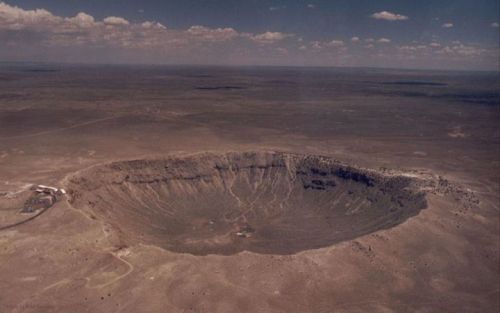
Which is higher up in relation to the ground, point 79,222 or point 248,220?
point 79,222

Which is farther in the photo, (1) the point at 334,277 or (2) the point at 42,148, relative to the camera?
(2) the point at 42,148

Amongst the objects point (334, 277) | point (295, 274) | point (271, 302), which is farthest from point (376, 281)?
point (271, 302)

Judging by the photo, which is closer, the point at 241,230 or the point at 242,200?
the point at 241,230

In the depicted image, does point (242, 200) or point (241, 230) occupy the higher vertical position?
point (242, 200)

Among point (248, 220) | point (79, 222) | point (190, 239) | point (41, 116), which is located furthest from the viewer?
point (41, 116)

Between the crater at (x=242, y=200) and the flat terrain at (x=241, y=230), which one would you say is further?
the crater at (x=242, y=200)

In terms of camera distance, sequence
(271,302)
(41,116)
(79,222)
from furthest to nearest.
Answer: (41,116), (79,222), (271,302)

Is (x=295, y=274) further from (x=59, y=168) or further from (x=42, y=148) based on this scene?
(x=42, y=148)

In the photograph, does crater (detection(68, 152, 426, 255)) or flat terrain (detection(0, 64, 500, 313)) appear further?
crater (detection(68, 152, 426, 255))
